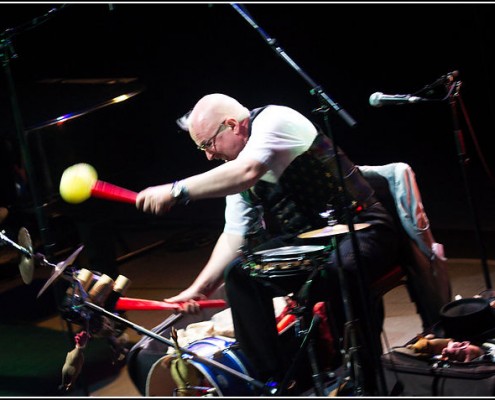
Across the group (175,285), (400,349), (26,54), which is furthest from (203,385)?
(26,54)

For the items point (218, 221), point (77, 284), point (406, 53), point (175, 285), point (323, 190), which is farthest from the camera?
point (406, 53)

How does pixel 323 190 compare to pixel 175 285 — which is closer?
pixel 323 190

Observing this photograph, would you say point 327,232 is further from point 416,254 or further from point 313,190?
point 416,254

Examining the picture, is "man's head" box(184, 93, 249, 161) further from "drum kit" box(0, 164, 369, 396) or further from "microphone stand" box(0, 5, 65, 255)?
"microphone stand" box(0, 5, 65, 255)

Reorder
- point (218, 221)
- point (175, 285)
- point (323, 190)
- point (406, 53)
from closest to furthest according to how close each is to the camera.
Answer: point (323, 190) → point (175, 285) → point (218, 221) → point (406, 53)

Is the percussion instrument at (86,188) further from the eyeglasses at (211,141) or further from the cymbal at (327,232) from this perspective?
the cymbal at (327,232)

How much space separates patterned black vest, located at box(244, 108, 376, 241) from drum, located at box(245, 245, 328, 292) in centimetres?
23

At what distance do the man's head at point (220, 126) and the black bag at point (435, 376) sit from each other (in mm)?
901

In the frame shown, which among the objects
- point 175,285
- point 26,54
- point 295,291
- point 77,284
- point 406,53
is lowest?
point 175,285

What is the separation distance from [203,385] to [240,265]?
0.43 m

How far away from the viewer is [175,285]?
4777 mm

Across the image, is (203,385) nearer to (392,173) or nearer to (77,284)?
(77,284)

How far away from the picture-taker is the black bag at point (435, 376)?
8.52ft

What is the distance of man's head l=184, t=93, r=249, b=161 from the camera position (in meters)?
2.95
